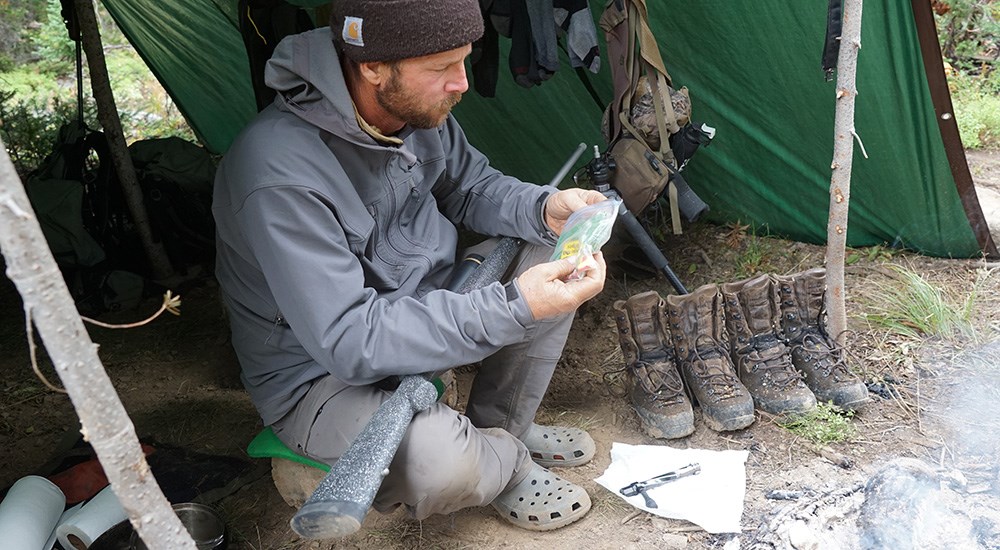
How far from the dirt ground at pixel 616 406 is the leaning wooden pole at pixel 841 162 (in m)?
0.27

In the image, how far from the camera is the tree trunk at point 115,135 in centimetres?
438

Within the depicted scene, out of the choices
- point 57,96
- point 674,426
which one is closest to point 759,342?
point 674,426

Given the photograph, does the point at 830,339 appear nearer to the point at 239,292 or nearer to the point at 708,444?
the point at 708,444

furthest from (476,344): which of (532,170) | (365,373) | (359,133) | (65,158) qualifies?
(65,158)

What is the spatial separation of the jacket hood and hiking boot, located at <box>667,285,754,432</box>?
4.47ft

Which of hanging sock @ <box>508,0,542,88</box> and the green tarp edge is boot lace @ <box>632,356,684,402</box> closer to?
hanging sock @ <box>508,0,542,88</box>

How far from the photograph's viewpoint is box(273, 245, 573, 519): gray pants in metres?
2.10

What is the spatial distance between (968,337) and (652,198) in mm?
1338

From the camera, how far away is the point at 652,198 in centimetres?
343

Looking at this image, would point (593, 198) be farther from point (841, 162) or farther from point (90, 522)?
point (90, 522)

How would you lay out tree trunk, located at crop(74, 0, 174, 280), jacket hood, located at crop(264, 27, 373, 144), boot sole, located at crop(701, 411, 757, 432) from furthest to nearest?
tree trunk, located at crop(74, 0, 174, 280), boot sole, located at crop(701, 411, 757, 432), jacket hood, located at crop(264, 27, 373, 144)

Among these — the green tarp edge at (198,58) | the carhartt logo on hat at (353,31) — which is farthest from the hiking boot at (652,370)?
the green tarp edge at (198,58)

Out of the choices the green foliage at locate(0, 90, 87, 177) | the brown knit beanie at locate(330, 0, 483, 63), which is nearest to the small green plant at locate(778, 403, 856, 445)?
the brown knit beanie at locate(330, 0, 483, 63)

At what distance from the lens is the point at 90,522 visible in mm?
2395
